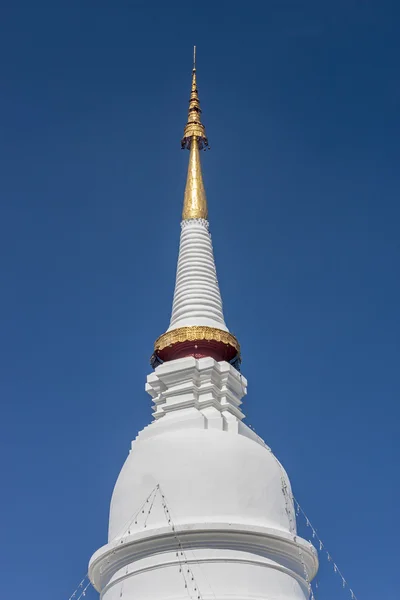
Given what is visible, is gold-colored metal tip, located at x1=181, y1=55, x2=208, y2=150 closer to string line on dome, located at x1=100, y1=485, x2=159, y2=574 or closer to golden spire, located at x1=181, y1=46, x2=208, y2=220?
golden spire, located at x1=181, y1=46, x2=208, y2=220

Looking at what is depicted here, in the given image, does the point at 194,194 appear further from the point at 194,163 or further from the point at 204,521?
the point at 204,521

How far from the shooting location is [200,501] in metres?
19.0

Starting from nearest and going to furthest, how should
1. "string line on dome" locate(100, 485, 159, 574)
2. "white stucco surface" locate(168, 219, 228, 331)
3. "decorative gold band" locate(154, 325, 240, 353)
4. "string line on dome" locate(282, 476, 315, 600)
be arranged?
1. "string line on dome" locate(100, 485, 159, 574)
2. "string line on dome" locate(282, 476, 315, 600)
3. "decorative gold band" locate(154, 325, 240, 353)
4. "white stucco surface" locate(168, 219, 228, 331)

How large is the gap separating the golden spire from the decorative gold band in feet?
18.4

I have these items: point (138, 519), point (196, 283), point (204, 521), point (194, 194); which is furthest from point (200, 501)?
point (194, 194)

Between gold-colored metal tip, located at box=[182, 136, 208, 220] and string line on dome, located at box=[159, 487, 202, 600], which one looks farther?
gold-colored metal tip, located at box=[182, 136, 208, 220]

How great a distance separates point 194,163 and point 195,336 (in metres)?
8.44

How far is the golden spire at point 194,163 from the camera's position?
27953 millimetres

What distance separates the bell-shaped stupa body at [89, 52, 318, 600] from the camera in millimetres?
18062

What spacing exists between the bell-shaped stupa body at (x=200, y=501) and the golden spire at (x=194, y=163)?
215 inches

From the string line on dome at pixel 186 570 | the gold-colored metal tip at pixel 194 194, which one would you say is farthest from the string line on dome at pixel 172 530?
the gold-colored metal tip at pixel 194 194

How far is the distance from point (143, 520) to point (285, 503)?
12.9 feet

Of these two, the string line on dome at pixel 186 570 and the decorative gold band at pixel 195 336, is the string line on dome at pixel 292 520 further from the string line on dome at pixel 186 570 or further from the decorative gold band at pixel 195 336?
the decorative gold band at pixel 195 336

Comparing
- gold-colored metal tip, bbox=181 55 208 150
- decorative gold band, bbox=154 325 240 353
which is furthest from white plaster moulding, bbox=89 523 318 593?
gold-colored metal tip, bbox=181 55 208 150
